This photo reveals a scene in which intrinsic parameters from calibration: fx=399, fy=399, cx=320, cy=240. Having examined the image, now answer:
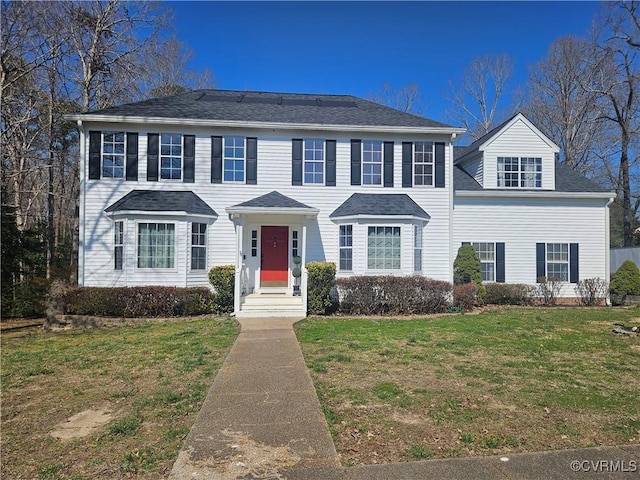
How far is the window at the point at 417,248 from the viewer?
43.5ft

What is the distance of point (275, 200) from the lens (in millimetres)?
12773

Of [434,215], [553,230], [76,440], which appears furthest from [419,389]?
[553,230]

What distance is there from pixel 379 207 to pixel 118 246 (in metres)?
8.39

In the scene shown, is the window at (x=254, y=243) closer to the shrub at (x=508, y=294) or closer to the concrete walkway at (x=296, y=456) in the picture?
the shrub at (x=508, y=294)

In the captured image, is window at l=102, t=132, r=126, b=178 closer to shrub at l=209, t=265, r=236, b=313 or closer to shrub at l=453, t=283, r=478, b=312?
shrub at l=209, t=265, r=236, b=313

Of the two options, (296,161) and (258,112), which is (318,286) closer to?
(296,161)

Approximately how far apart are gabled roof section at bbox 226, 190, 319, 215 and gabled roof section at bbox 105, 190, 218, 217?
4.26 ft

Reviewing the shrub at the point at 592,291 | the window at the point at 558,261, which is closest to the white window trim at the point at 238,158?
the window at the point at 558,261

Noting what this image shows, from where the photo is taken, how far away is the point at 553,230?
15.4 metres

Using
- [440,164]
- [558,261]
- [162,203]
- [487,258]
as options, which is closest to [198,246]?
[162,203]

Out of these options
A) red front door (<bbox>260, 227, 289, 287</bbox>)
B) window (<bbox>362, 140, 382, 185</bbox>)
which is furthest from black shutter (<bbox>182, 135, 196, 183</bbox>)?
window (<bbox>362, 140, 382, 185</bbox>)

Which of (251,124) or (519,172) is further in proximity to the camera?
(519,172)

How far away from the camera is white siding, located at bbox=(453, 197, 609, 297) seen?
50.3 feet

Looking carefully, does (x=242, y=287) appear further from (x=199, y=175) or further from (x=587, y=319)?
(x=587, y=319)
